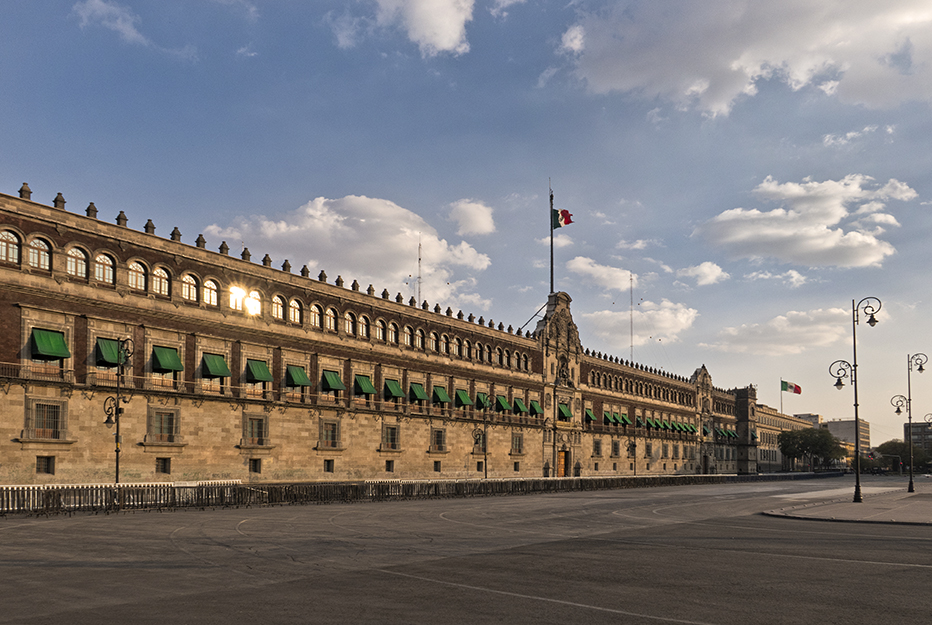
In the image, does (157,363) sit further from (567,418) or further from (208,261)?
(567,418)

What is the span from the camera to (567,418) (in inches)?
3280

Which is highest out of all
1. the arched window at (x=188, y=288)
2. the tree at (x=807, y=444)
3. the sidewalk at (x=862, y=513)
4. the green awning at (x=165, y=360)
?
the arched window at (x=188, y=288)

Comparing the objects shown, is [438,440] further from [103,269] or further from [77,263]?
[77,263]

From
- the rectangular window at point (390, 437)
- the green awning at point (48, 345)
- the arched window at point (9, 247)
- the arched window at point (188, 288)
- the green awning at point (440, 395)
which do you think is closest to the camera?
the arched window at point (9, 247)

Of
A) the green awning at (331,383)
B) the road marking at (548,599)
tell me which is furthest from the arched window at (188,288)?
the road marking at (548,599)

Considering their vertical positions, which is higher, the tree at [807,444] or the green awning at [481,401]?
the green awning at [481,401]

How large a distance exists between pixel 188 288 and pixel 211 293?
1.61m

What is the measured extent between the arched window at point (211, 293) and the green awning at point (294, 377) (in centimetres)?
706

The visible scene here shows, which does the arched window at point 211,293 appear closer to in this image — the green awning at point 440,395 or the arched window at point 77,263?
the arched window at point 77,263

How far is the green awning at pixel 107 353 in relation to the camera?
133ft

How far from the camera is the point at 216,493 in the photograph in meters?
33.5

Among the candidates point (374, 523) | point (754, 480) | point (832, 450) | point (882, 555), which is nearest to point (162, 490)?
point (374, 523)

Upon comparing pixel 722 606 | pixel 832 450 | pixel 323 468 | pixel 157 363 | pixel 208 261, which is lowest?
pixel 832 450

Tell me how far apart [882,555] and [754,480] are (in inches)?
3023
